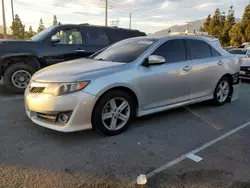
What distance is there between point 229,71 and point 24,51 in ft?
16.3

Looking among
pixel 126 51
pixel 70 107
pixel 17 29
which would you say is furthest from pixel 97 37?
pixel 17 29

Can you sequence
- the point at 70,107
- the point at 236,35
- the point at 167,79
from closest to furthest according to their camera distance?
the point at 70,107 < the point at 167,79 < the point at 236,35

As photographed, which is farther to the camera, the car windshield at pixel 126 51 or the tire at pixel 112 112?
the car windshield at pixel 126 51

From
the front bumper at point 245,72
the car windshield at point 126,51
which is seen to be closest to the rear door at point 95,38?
the car windshield at point 126,51

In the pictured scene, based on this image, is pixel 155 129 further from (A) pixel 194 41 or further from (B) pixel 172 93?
(A) pixel 194 41

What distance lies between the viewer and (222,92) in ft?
17.4

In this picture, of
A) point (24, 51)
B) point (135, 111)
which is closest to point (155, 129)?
point (135, 111)

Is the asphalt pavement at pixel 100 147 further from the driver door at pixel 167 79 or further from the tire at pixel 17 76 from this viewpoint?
the tire at pixel 17 76

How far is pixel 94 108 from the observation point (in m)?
3.27

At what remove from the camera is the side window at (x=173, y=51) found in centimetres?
409

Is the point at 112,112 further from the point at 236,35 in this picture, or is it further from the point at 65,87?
the point at 236,35

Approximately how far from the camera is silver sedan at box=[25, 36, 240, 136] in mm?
3143

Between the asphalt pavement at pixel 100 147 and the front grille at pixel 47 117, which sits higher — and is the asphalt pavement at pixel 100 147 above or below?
below

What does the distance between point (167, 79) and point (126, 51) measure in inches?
35.5
